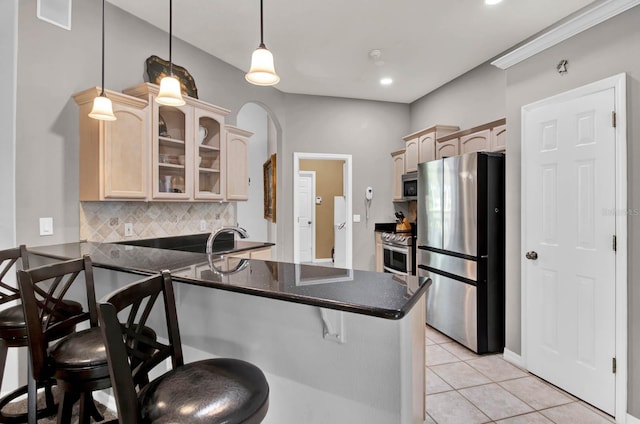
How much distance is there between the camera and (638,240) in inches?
79.8

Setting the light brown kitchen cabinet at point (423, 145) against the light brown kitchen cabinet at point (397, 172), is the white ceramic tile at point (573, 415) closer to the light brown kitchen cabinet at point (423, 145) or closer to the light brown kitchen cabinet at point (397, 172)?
the light brown kitchen cabinet at point (423, 145)

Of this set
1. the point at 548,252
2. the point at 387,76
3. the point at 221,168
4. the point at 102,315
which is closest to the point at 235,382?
the point at 102,315

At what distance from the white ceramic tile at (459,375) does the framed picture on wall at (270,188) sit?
3.08 metres

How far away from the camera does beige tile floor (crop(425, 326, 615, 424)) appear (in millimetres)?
2141

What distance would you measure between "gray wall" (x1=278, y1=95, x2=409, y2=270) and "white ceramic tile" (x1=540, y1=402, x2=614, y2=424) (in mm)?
3256

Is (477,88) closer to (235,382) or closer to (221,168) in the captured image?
(221,168)

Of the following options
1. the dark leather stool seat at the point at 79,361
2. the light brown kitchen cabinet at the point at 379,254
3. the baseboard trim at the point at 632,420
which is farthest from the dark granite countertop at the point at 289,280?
the light brown kitchen cabinet at the point at 379,254

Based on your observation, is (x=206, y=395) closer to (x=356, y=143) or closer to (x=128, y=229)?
(x=128, y=229)

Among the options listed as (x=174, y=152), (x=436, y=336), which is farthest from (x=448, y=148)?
(x=174, y=152)

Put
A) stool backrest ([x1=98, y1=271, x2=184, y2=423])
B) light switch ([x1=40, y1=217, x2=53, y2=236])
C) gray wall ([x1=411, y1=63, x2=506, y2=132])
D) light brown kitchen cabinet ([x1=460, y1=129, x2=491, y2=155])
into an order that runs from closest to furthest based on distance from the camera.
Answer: stool backrest ([x1=98, y1=271, x2=184, y2=423]) < light switch ([x1=40, y1=217, x2=53, y2=236]) < light brown kitchen cabinet ([x1=460, y1=129, x2=491, y2=155]) < gray wall ([x1=411, y1=63, x2=506, y2=132])

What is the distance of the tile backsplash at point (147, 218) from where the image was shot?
2703 millimetres

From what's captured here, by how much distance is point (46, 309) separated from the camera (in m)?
Result: 1.50

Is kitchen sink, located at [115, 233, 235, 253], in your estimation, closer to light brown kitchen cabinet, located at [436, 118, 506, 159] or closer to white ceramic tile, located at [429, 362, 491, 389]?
white ceramic tile, located at [429, 362, 491, 389]

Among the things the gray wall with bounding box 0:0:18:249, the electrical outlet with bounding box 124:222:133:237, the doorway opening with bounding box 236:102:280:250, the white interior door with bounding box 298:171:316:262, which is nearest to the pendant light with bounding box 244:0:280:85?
the gray wall with bounding box 0:0:18:249
